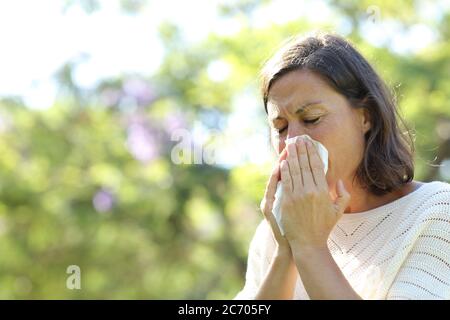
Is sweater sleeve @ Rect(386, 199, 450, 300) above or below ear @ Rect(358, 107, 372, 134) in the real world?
below

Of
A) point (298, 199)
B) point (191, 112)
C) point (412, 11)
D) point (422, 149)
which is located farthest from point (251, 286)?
point (191, 112)

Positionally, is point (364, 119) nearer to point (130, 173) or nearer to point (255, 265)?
point (255, 265)

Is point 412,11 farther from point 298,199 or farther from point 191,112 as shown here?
point 298,199

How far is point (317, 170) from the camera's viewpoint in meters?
1.98

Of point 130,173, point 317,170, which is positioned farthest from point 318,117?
point 130,173

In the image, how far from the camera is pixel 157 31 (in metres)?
8.40

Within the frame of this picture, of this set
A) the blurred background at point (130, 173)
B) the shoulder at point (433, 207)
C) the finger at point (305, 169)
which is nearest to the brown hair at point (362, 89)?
the shoulder at point (433, 207)

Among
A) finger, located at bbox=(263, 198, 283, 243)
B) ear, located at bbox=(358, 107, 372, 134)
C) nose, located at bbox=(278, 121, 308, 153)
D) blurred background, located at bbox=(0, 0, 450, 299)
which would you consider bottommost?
finger, located at bbox=(263, 198, 283, 243)

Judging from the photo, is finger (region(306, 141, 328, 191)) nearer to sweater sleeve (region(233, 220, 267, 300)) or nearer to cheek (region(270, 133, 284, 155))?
cheek (region(270, 133, 284, 155))

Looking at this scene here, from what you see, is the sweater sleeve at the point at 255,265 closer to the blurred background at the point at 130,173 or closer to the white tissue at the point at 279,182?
the white tissue at the point at 279,182

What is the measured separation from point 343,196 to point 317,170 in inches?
3.7

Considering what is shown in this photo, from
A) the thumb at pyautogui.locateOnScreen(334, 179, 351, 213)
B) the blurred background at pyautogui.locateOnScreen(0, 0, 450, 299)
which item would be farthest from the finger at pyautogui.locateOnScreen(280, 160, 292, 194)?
the blurred background at pyautogui.locateOnScreen(0, 0, 450, 299)

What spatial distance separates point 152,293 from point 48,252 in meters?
1.15

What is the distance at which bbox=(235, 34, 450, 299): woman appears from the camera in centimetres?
193
